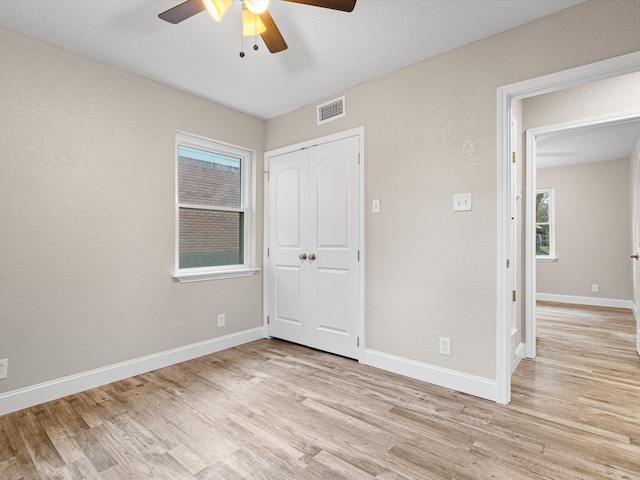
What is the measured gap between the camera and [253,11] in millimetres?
1601

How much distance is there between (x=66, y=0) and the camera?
197cm

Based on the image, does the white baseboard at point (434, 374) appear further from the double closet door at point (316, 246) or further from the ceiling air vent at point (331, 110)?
the ceiling air vent at point (331, 110)

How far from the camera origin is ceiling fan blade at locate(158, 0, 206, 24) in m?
1.64

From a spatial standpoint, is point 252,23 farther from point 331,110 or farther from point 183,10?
point 331,110

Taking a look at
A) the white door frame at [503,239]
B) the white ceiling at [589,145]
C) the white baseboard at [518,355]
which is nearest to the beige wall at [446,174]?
the white door frame at [503,239]

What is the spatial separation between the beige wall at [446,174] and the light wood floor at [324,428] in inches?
17.8

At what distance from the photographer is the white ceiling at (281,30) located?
2.04m

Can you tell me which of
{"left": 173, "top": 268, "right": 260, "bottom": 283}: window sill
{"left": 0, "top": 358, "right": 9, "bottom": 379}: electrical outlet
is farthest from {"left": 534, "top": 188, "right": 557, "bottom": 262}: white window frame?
{"left": 0, "top": 358, "right": 9, "bottom": 379}: electrical outlet

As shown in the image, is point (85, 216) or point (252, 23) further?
point (85, 216)

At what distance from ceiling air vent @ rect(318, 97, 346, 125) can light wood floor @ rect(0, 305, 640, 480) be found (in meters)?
2.39

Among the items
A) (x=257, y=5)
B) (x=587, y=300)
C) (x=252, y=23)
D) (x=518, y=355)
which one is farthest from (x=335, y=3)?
(x=587, y=300)

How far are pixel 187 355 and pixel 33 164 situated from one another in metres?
1.98

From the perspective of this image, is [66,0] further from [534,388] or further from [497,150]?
[534,388]

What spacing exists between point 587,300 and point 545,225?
1560 mm
